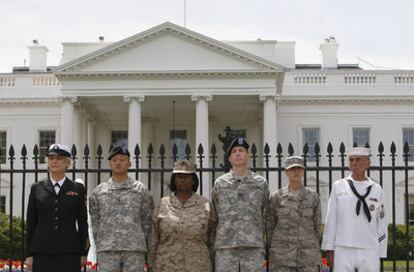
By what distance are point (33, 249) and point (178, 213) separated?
1.46 metres

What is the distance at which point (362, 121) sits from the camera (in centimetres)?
3900

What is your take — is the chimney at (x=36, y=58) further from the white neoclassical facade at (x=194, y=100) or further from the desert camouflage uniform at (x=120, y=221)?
the desert camouflage uniform at (x=120, y=221)

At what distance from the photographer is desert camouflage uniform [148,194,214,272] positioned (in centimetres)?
686

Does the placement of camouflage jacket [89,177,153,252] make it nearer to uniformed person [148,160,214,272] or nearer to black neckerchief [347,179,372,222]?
uniformed person [148,160,214,272]

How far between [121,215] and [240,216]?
45.8 inches

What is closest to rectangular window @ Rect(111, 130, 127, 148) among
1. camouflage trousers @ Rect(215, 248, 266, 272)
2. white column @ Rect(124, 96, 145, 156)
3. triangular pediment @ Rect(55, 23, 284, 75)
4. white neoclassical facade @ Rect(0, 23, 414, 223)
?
white neoclassical facade @ Rect(0, 23, 414, 223)

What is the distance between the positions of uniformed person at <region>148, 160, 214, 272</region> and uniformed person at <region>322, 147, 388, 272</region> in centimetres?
124

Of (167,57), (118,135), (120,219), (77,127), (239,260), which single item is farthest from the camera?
(118,135)

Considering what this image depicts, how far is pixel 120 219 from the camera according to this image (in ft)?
23.2

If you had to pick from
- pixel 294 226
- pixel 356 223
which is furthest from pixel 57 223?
pixel 356 223

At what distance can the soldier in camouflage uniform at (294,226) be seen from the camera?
7102mm

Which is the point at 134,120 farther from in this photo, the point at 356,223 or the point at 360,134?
the point at 356,223

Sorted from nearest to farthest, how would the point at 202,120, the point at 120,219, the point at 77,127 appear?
the point at 120,219, the point at 202,120, the point at 77,127

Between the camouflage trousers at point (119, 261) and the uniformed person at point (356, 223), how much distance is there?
1.85 meters
